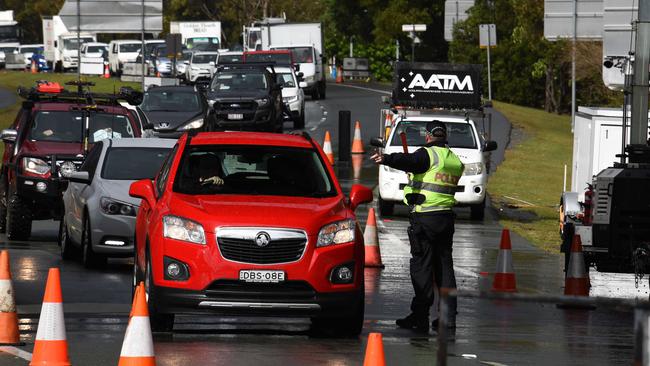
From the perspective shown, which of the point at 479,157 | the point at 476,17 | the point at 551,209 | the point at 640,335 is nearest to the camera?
the point at 640,335

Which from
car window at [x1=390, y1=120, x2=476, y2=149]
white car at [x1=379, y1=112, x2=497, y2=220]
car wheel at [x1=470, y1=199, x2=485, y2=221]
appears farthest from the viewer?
car wheel at [x1=470, y1=199, x2=485, y2=221]

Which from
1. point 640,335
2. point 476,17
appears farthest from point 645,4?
point 476,17

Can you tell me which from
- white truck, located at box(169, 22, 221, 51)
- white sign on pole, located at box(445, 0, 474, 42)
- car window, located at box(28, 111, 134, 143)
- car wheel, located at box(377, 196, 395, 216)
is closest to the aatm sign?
car wheel, located at box(377, 196, 395, 216)

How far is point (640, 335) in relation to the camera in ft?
18.2

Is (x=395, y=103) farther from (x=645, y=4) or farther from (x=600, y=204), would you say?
(x=600, y=204)

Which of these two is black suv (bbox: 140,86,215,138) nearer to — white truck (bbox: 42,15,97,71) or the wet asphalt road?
the wet asphalt road

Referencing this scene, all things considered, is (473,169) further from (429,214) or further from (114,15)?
(114,15)

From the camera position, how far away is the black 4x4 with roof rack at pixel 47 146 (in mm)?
20875

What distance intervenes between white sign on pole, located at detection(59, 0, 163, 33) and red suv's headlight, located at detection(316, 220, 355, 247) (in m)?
40.4

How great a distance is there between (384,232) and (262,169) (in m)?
10.5

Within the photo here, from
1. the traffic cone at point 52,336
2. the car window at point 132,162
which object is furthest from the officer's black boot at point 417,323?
the car window at point 132,162

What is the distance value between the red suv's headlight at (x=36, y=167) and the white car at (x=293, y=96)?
23.9 m

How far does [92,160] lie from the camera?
18.7 m

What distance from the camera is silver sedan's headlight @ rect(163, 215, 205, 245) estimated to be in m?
12.0
